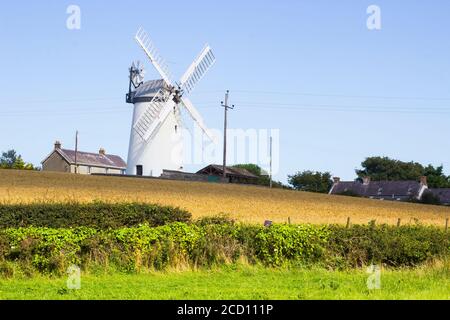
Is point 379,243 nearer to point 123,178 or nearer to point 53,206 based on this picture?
point 53,206

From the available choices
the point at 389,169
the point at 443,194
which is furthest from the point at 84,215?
the point at 389,169

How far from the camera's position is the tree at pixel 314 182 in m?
118

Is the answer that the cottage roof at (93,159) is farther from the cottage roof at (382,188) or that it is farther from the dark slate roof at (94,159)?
the cottage roof at (382,188)

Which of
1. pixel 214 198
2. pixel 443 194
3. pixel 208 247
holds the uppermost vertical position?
pixel 443 194

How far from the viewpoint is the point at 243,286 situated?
13.1 m

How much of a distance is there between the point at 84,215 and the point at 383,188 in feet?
298

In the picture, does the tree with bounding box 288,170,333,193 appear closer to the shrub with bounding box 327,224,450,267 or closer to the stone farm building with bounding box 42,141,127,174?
the stone farm building with bounding box 42,141,127,174

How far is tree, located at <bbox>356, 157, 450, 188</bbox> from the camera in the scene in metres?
126

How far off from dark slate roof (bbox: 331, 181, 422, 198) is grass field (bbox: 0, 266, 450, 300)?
8895 cm

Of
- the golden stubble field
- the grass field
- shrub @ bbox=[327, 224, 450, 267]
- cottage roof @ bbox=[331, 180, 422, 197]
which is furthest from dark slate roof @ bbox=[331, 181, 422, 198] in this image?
the grass field

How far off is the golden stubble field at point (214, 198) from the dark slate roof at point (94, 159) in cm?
4079

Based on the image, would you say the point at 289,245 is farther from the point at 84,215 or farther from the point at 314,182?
the point at 314,182

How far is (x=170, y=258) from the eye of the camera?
55.2 ft
